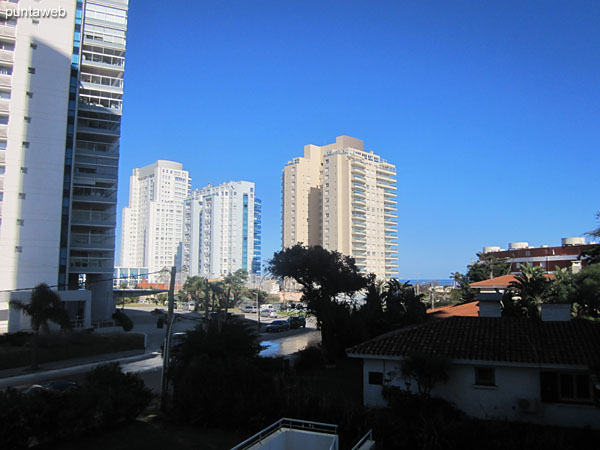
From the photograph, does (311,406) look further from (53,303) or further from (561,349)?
(53,303)

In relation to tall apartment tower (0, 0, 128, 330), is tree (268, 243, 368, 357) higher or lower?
lower

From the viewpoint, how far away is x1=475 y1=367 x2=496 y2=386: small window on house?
17188 millimetres

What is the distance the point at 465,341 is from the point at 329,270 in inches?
944

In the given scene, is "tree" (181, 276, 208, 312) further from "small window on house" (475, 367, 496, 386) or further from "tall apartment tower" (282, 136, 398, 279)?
"small window on house" (475, 367, 496, 386)

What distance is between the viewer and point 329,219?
136 m

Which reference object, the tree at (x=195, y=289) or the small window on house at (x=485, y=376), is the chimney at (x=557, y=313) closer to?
the small window on house at (x=485, y=376)

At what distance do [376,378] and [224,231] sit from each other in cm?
15373

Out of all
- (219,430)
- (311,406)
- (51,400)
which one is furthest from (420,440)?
(51,400)

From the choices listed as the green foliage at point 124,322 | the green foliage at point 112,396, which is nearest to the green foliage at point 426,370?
the green foliage at point 112,396

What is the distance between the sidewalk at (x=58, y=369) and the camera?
28.3 metres

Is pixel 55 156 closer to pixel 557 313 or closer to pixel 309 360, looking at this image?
pixel 309 360

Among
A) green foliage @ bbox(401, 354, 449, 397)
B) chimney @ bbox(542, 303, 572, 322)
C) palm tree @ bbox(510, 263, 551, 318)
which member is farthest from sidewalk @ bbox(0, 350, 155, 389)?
palm tree @ bbox(510, 263, 551, 318)

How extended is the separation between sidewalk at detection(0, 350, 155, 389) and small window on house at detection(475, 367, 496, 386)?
19731 mm

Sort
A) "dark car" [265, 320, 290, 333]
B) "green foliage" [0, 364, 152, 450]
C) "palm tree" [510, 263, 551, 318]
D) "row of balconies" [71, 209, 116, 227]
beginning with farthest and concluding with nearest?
"dark car" [265, 320, 290, 333] → "row of balconies" [71, 209, 116, 227] → "palm tree" [510, 263, 551, 318] → "green foliage" [0, 364, 152, 450]
